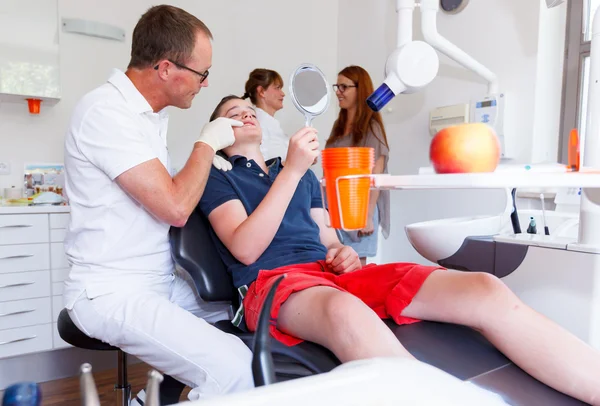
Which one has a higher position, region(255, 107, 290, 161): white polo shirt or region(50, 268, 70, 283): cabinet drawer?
region(255, 107, 290, 161): white polo shirt

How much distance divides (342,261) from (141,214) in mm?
471

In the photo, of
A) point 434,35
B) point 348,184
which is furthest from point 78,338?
point 434,35

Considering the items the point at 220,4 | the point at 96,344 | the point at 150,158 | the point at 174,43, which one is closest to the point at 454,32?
the point at 220,4

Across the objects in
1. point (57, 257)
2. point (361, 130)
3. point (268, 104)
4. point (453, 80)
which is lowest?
point (57, 257)

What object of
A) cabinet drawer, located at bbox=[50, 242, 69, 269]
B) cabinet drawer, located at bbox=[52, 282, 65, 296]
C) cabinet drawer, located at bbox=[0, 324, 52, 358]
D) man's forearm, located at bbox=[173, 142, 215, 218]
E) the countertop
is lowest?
cabinet drawer, located at bbox=[0, 324, 52, 358]

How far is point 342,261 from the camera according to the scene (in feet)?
3.71

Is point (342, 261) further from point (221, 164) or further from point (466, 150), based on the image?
point (466, 150)

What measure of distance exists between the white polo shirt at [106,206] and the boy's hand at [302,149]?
30 cm

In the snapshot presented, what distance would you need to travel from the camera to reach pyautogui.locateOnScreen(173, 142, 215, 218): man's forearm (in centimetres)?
104

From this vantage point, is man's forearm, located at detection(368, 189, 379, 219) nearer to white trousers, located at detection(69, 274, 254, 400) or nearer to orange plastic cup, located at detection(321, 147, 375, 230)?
white trousers, located at detection(69, 274, 254, 400)

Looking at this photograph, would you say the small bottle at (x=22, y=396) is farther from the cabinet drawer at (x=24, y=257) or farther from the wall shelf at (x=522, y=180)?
the cabinet drawer at (x=24, y=257)

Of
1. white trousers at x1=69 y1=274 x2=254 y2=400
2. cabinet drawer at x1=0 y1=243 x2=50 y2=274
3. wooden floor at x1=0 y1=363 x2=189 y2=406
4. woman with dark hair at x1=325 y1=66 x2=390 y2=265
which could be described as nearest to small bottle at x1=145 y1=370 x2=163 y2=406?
white trousers at x1=69 y1=274 x2=254 y2=400

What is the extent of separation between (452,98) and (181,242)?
1890 mm

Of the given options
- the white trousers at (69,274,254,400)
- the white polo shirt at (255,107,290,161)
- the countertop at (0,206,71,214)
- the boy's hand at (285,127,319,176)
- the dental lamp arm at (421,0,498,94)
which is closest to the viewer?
the white trousers at (69,274,254,400)
